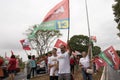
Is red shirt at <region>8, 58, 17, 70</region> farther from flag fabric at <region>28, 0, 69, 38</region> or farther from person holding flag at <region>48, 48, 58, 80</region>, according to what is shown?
flag fabric at <region>28, 0, 69, 38</region>

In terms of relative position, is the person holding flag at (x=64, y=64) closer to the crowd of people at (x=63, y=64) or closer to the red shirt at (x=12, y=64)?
the crowd of people at (x=63, y=64)

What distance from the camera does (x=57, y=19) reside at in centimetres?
1334

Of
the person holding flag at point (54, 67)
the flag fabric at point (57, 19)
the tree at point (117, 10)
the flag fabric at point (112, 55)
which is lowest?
the person holding flag at point (54, 67)

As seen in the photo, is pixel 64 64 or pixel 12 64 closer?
pixel 64 64

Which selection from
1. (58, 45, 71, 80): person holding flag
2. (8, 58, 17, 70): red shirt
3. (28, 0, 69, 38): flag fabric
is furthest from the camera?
(8, 58, 17, 70): red shirt

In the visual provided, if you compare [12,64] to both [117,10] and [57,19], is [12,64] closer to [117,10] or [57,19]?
[57,19]

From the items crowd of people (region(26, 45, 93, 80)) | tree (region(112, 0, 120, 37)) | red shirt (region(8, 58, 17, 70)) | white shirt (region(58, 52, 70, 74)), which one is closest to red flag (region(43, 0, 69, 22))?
crowd of people (region(26, 45, 93, 80))

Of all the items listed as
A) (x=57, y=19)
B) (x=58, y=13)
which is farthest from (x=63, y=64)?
(x=58, y=13)

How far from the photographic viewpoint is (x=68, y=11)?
1319 centimetres

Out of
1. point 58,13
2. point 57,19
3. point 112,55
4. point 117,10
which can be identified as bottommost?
point 112,55

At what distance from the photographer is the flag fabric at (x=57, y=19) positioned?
1310 cm

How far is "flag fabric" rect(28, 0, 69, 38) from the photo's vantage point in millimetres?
13102

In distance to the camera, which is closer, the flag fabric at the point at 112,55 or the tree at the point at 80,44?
the flag fabric at the point at 112,55

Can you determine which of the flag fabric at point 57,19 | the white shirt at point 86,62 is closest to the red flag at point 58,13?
the flag fabric at point 57,19
